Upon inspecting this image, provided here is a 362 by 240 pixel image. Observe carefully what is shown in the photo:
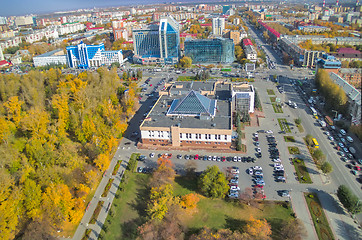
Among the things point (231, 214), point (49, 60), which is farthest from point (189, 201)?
point (49, 60)

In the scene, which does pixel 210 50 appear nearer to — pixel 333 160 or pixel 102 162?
pixel 333 160

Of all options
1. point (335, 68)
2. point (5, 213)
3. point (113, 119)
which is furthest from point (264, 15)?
point (5, 213)

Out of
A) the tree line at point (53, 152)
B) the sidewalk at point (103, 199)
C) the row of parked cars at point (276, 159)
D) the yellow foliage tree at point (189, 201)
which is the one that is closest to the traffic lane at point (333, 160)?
the row of parked cars at point (276, 159)

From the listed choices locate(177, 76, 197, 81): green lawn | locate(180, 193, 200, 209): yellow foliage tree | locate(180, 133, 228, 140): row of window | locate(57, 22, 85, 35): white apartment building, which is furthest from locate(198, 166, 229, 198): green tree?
locate(57, 22, 85, 35): white apartment building

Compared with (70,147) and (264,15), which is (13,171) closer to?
(70,147)

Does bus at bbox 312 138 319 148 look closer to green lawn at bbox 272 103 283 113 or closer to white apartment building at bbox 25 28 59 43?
green lawn at bbox 272 103 283 113

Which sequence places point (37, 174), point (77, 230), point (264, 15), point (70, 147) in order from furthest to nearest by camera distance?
1. point (264, 15)
2. point (70, 147)
3. point (37, 174)
4. point (77, 230)

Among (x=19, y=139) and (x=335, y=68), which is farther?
A: (x=335, y=68)

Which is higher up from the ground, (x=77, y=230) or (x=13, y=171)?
(x=13, y=171)
